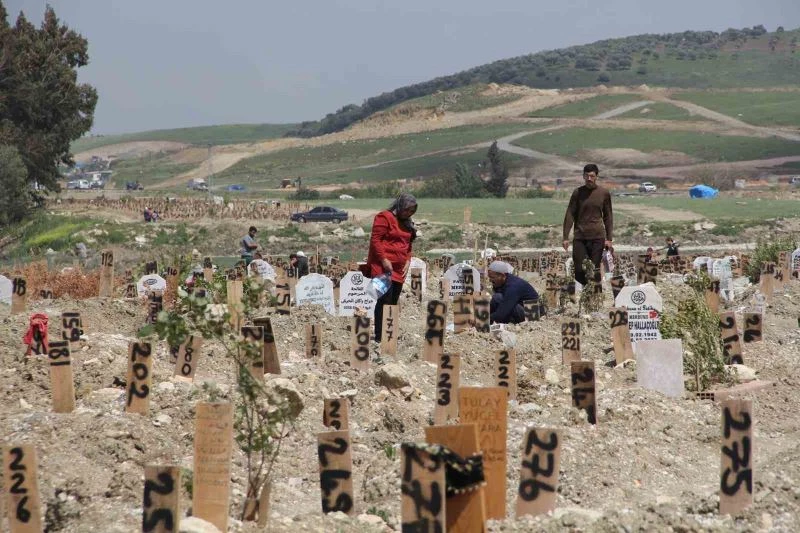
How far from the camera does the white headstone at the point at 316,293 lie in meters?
15.8

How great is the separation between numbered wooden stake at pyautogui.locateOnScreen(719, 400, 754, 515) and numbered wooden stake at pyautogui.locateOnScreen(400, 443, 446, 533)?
6.26ft

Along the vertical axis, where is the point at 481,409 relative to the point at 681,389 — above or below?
above

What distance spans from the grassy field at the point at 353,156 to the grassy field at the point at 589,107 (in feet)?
19.2

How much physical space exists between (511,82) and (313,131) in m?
29.5

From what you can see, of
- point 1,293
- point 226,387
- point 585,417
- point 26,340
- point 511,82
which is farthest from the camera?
point 511,82

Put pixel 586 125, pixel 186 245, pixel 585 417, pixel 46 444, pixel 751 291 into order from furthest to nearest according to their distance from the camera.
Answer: pixel 586 125 → pixel 186 245 → pixel 751 291 → pixel 585 417 → pixel 46 444

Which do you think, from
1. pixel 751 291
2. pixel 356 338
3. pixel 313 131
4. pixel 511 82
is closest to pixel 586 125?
pixel 511 82

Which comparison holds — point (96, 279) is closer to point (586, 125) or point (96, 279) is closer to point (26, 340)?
point (26, 340)

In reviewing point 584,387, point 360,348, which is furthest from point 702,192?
point 584,387

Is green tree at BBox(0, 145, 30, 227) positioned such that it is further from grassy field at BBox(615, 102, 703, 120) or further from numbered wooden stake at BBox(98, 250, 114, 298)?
grassy field at BBox(615, 102, 703, 120)

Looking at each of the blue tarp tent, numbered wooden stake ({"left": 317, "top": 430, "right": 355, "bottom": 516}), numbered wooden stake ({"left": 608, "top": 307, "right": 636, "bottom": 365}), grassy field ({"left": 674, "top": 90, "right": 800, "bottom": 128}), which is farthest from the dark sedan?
grassy field ({"left": 674, "top": 90, "right": 800, "bottom": 128})

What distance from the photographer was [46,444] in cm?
820

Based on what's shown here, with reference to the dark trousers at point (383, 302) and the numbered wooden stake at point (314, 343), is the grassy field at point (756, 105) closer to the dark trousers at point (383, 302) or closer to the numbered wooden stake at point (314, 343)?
the dark trousers at point (383, 302)

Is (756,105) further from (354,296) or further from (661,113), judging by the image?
(354,296)
